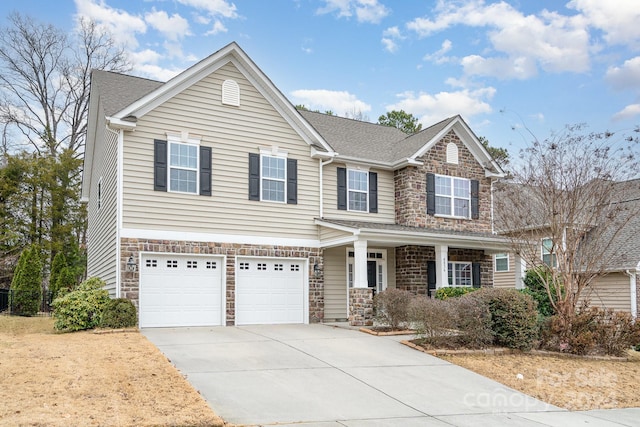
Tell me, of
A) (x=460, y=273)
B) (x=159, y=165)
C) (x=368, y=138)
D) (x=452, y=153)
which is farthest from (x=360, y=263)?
(x=368, y=138)

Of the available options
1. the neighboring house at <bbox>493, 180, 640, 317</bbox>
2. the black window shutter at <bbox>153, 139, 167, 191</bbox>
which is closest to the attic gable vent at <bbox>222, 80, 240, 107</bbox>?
the black window shutter at <bbox>153, 139, 167, 191</bbox>

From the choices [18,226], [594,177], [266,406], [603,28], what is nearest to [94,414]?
[266,406]

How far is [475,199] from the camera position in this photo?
21.5 metres

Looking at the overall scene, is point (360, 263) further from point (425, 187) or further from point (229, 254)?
point (425, 187)

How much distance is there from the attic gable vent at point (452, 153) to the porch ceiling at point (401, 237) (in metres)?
2.96

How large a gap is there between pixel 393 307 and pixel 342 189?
5359 millimetres

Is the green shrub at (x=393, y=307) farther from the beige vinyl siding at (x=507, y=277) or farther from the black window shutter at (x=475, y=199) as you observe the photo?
the beige vinyl siding at (x=507, y=277)

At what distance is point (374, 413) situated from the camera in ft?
26.9

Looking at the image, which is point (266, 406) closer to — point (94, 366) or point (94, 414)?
point (94, 414)

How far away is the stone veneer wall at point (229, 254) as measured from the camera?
15.2m

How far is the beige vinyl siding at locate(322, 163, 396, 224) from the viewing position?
19031 millimetres

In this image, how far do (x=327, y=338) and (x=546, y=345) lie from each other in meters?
5.34

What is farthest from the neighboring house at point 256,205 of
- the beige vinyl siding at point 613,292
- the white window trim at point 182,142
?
the beige vinyl siding at point 613,292

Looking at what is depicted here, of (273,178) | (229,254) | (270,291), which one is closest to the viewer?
(229,254)
